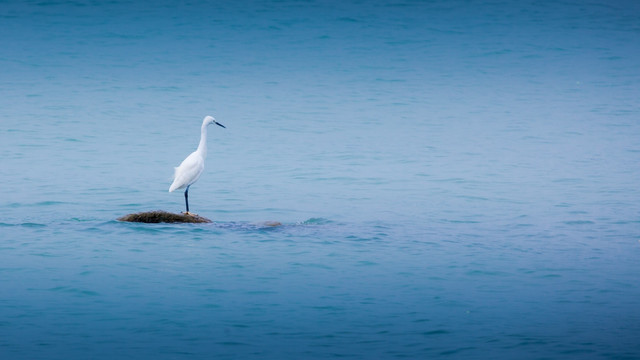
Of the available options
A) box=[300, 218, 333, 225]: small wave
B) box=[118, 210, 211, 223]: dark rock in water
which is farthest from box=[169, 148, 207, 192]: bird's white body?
box=[300, 218, 333, 225]: small wave

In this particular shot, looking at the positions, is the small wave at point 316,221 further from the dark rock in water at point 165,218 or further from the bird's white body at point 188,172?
the bird's white body at point 188,172

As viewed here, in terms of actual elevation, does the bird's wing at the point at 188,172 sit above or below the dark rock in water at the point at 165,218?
above

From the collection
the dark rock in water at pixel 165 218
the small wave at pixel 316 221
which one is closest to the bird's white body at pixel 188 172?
the dark rock in water at pixel 165 218

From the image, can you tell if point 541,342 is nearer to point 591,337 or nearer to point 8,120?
point 591,337

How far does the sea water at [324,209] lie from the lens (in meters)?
10.2

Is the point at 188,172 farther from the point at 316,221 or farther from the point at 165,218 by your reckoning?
the point at 316,221

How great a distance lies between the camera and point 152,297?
37.3 feet

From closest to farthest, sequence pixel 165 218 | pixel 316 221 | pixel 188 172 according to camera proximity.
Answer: pixel 165 218 < pixel 188 172 < pixel 316 221

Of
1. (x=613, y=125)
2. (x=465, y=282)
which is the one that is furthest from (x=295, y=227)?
(x=613, y=125)

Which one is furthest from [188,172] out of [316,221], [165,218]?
[316,221]

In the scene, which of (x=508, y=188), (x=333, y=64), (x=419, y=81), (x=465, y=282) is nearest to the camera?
(x=465, y=282)

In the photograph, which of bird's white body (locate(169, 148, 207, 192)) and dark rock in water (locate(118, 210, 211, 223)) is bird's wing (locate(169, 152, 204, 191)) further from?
dark rock in water (locate(118, 210, 211, 223))

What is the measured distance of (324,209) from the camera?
58.5ft

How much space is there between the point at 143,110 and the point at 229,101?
3.44 metres
